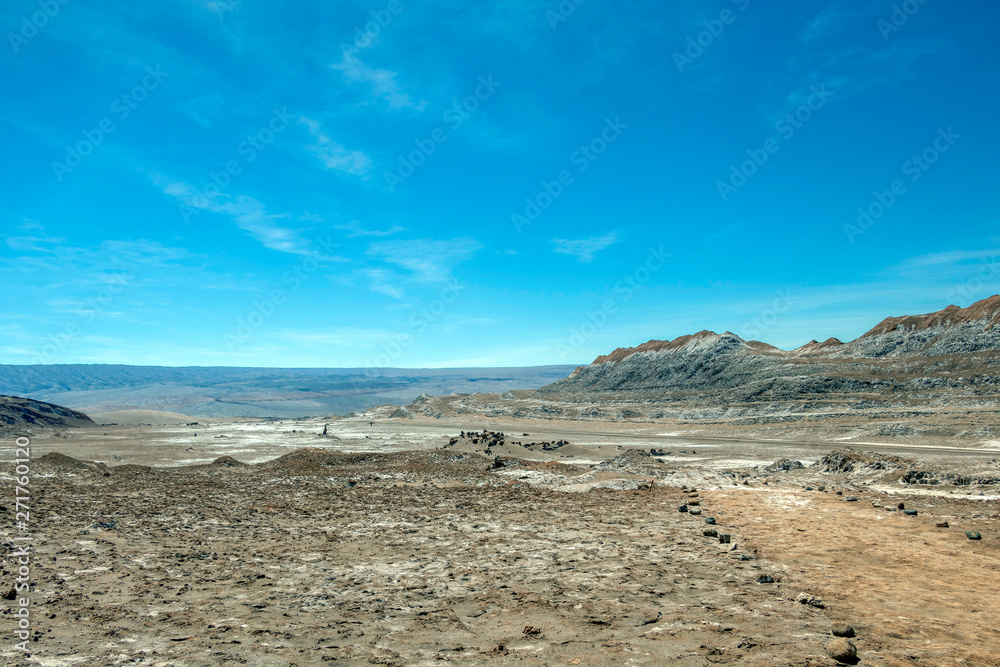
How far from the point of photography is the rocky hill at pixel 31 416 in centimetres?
7000

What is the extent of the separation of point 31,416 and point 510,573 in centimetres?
9411

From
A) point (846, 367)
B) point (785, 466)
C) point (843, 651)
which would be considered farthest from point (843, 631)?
point (846, 367)

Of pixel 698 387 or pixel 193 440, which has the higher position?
pixel 698 387

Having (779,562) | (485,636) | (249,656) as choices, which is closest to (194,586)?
(249,656)

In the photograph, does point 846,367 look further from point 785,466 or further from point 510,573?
point 510,573

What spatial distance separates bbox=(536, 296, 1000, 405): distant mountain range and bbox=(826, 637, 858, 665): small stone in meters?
57.4

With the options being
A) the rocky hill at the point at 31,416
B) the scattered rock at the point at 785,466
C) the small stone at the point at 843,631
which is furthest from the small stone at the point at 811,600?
the rocky hill at the point at 31,416

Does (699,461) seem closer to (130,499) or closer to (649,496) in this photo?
(649,496)

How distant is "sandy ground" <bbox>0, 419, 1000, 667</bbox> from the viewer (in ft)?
23.2

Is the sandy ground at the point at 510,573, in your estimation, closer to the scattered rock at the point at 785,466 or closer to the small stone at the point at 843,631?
the small stone at the point at 843,631

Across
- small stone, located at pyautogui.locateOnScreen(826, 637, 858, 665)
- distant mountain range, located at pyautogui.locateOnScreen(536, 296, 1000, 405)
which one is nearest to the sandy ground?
small stone, located at pyautogui.locateOnScreen(826, 637, 858, 665)

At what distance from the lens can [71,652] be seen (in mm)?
6750

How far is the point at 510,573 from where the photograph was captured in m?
10.5

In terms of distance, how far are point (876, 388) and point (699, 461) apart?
42042mm
